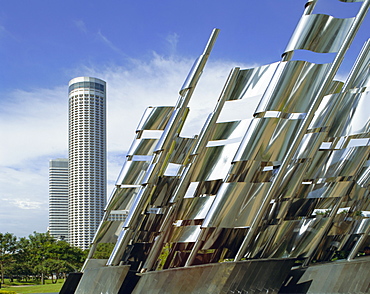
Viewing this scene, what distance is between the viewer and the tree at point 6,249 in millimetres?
50453

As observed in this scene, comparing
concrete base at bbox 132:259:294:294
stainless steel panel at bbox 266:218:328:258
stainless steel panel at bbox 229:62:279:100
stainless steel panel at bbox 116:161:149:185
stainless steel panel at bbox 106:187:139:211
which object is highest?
stainless steel panel at bbox 229:62:279:100

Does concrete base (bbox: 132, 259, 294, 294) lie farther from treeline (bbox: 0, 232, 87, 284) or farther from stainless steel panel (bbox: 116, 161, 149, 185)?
treeline (bbox: 0, 232, 87, 284)

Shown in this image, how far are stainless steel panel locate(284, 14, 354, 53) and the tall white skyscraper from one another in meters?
95.9

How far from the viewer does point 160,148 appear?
15664mm

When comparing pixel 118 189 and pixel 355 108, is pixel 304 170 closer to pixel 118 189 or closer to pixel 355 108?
pixel 355 108

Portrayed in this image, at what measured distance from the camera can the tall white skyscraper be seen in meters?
106

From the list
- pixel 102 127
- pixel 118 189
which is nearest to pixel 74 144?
pixel 102 127

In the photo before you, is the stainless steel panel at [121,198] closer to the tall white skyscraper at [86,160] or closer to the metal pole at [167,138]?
the metal pole at [167,138]

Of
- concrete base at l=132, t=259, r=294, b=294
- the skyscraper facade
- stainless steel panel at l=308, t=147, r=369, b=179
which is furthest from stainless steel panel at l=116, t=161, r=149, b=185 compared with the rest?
the skyscraper facade

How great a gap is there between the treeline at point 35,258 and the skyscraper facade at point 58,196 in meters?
81.6

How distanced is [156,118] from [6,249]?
133 ft

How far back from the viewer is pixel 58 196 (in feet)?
455

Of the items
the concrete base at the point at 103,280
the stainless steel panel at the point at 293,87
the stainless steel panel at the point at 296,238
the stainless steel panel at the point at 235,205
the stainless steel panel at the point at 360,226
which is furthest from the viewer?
the stainless steel panel at the point at 360,226

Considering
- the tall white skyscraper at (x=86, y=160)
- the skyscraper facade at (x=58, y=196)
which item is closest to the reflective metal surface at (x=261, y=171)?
the tall white skyscraper at (x=86, y=160)
